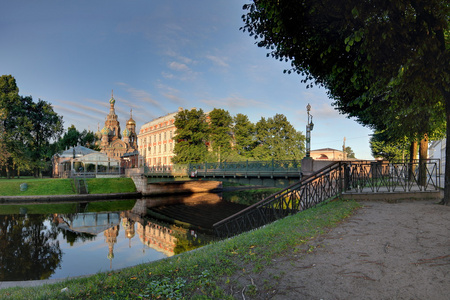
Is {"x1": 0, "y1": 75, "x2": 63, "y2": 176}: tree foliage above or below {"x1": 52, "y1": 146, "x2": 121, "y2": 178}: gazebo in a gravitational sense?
above

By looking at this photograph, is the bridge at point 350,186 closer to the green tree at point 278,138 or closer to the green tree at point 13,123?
the green tree at point 278,138

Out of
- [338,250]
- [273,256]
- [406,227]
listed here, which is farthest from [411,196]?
[273,256]

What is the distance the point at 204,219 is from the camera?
21703 mm

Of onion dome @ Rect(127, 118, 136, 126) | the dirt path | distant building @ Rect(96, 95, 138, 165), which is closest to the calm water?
the dirt path

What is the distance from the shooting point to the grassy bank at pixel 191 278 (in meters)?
4.06

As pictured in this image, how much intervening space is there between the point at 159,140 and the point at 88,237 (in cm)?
4879

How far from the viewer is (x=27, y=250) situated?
12.6m

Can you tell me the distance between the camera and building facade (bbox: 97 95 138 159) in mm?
74562

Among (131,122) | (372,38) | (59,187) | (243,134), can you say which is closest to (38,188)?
(59,187)

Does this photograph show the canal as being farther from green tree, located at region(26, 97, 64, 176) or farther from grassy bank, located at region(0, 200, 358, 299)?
green tree, located at region(26, 97, 64, 176)

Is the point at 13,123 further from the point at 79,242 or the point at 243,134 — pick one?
the point at 243,134

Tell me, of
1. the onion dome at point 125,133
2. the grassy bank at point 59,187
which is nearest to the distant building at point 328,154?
the grassy bank at point 59,187

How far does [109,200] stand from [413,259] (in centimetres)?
3241

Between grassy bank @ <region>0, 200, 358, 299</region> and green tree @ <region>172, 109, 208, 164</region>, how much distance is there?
41.8 m
